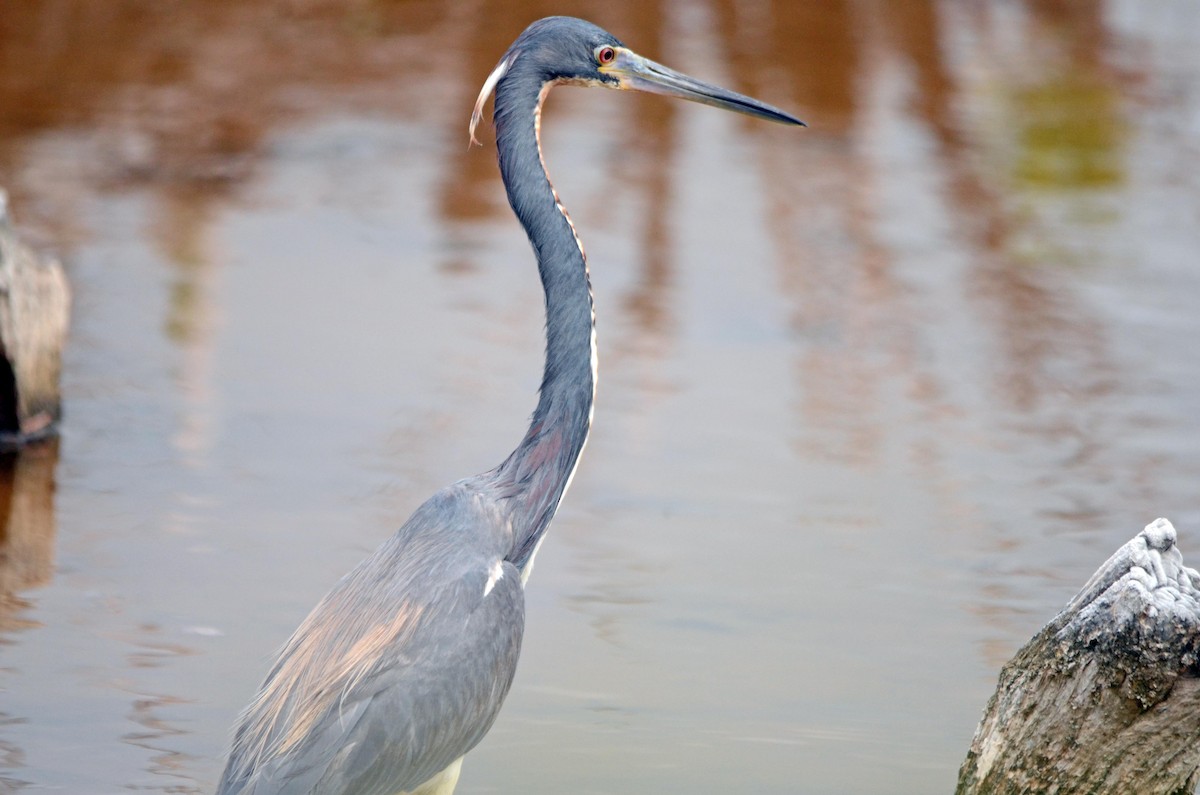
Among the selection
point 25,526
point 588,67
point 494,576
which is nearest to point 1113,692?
point 494,576

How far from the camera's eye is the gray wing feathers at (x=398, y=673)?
4.26m

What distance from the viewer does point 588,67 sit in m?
5.18

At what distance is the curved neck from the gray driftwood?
145cm

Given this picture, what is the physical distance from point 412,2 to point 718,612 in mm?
14302

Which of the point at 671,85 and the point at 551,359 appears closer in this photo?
the point at 551,359

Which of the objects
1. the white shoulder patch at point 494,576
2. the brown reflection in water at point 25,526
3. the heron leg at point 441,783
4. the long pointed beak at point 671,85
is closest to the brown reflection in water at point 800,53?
the brown reflection in water at point 25,526

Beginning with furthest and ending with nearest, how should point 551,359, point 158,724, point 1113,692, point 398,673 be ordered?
1. point 158,724
2. point 551,359
3. point 398,673
4. point 1113,692

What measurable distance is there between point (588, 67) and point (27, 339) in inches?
155

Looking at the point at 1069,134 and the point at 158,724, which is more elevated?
the point at 1069,134

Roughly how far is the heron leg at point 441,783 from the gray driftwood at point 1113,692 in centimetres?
150

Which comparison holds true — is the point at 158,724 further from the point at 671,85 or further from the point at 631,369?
the point at 631,369

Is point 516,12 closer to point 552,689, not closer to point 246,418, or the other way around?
point 246,418

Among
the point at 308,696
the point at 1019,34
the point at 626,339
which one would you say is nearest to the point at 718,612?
the point at 308,696

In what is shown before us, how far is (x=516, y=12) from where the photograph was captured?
1884 centimetres
